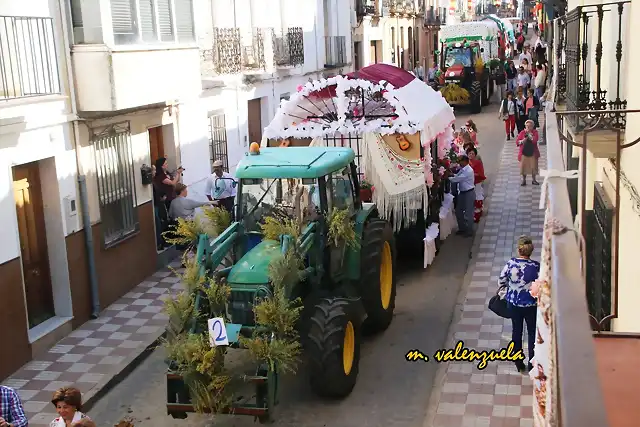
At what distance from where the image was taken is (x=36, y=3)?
386 inches

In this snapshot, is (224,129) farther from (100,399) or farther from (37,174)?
(100,399)

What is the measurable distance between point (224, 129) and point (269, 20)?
4.06 meters

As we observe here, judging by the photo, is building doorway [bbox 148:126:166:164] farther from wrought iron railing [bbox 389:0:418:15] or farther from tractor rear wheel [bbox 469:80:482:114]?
wrought iron railing [bbox 389:0:418:15]

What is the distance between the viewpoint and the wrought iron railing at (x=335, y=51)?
23578 mm

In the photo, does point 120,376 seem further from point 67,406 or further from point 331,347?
point 67,406

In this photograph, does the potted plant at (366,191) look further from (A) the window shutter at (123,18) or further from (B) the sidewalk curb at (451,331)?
(A) the window shutter at (123,18)

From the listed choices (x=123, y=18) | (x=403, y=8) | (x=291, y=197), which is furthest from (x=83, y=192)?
(x=403, y=8)

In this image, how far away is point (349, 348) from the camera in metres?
7.97

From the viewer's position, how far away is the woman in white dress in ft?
17.5

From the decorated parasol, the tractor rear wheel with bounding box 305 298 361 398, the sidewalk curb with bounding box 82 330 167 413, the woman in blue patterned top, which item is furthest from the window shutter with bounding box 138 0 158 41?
the woman in blue patterned top

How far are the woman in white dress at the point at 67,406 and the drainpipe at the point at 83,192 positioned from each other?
17.9 feet

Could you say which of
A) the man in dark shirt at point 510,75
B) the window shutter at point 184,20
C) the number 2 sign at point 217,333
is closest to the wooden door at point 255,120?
the window shutter at point 184,20

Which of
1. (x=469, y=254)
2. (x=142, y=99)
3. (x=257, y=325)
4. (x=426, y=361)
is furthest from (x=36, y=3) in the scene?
(x=469, y=254)

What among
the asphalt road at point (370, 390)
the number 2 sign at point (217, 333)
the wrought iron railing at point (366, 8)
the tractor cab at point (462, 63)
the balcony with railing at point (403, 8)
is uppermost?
the balcony with railing at point (403, 8)
